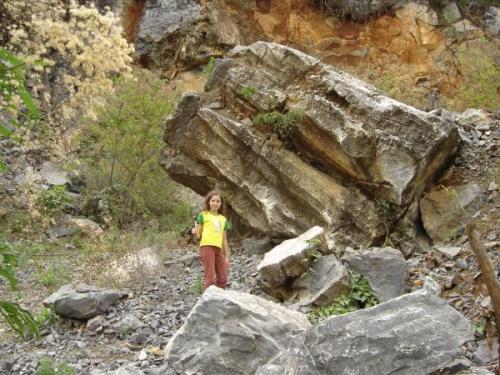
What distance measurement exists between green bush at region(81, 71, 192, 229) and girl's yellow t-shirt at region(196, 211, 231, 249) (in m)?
6.35

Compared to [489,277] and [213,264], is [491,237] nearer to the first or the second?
[489,277]

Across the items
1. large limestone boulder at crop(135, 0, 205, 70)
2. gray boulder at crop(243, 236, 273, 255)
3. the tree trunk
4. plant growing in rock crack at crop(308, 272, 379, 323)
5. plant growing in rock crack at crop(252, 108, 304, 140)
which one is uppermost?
large limestone boulder at crop(135, 0, 205, 70)

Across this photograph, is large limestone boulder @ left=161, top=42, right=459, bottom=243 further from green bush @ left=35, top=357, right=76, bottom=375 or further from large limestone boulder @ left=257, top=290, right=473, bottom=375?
green bush @ left=35, top=357, right=76, bottom=375

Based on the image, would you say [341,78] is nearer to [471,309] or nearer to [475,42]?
[471,309]

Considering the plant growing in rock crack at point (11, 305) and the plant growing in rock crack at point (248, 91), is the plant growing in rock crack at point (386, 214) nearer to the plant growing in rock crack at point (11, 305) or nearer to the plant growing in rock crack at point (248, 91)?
the plant growing in rock crack at point (248, 91)

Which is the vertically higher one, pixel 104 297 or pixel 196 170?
pixel 196 170

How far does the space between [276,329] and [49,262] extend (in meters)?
7.02

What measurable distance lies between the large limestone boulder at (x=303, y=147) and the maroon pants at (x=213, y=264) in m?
2.39

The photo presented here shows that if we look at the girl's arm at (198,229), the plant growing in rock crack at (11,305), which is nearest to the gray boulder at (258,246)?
the girl's arm at (198,229)

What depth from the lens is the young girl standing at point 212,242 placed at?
6.28 metres

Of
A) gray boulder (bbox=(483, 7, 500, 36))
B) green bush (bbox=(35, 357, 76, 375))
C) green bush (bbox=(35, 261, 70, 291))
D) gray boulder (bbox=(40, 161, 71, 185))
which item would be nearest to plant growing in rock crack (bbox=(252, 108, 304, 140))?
green bush (bbox=(35, 261, 70, 291))

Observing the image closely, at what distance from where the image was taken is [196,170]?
33.1 feet

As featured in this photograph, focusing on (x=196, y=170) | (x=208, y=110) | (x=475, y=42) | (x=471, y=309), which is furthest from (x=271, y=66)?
(x=475, y=42)

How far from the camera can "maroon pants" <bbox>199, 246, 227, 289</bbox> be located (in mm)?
6273
